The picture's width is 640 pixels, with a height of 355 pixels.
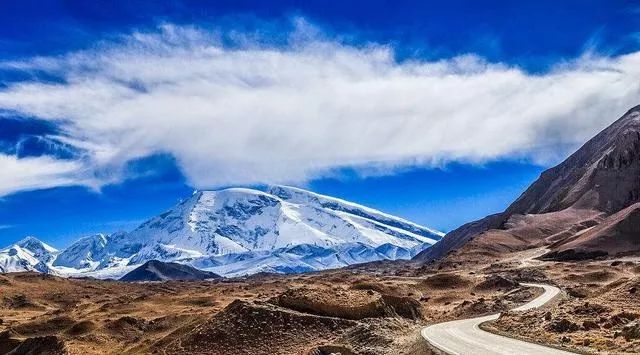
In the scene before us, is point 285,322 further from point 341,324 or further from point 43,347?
point 43,347

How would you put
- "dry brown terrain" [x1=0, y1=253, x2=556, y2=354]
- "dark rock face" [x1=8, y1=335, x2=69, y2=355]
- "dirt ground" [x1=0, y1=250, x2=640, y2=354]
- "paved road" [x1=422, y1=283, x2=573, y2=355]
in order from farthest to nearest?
"dark rock face" [x1=8, y1=335, x2=69, y2=355] < "dry brown terrain" [x1=0, y1=253, x2=556, y2=354] < "dirt ground" [x1=0, y1=250, x2=640, y2=354] < "paved road" [x1=422, y1=283, x2=573, y2=355]

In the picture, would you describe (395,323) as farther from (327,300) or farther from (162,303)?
(162,303)

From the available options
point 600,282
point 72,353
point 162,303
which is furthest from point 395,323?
point 162,303

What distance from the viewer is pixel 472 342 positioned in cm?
4322

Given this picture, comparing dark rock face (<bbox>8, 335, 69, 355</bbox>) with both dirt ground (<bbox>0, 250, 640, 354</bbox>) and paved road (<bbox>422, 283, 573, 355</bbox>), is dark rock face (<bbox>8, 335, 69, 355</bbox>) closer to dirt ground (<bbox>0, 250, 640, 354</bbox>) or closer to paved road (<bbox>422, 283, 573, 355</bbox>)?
dirt ground (<bbox>0, 250, 640, 354</bbox>)

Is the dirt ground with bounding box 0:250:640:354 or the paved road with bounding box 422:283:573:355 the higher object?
the dirt ground with bounding box 0:250:640:354

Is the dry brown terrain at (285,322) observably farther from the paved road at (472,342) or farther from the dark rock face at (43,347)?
the paved road at (472,342)

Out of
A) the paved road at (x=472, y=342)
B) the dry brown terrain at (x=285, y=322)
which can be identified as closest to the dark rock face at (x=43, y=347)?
the dry brown terrain at (x=285, y=322)

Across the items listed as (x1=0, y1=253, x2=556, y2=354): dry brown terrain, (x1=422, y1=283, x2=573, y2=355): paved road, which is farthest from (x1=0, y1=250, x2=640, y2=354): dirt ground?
(x1=422, y1=283, x2=573, y2=355): paved road

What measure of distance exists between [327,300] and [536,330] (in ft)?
51.7

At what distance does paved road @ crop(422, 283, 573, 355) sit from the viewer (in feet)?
122

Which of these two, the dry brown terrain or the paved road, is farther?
the dry brown terrain

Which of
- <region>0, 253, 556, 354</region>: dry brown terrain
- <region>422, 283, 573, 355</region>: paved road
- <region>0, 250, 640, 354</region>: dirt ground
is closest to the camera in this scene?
<region>422, 283, 573, 355</region>: paved road

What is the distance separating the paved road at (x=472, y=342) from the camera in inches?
1459
